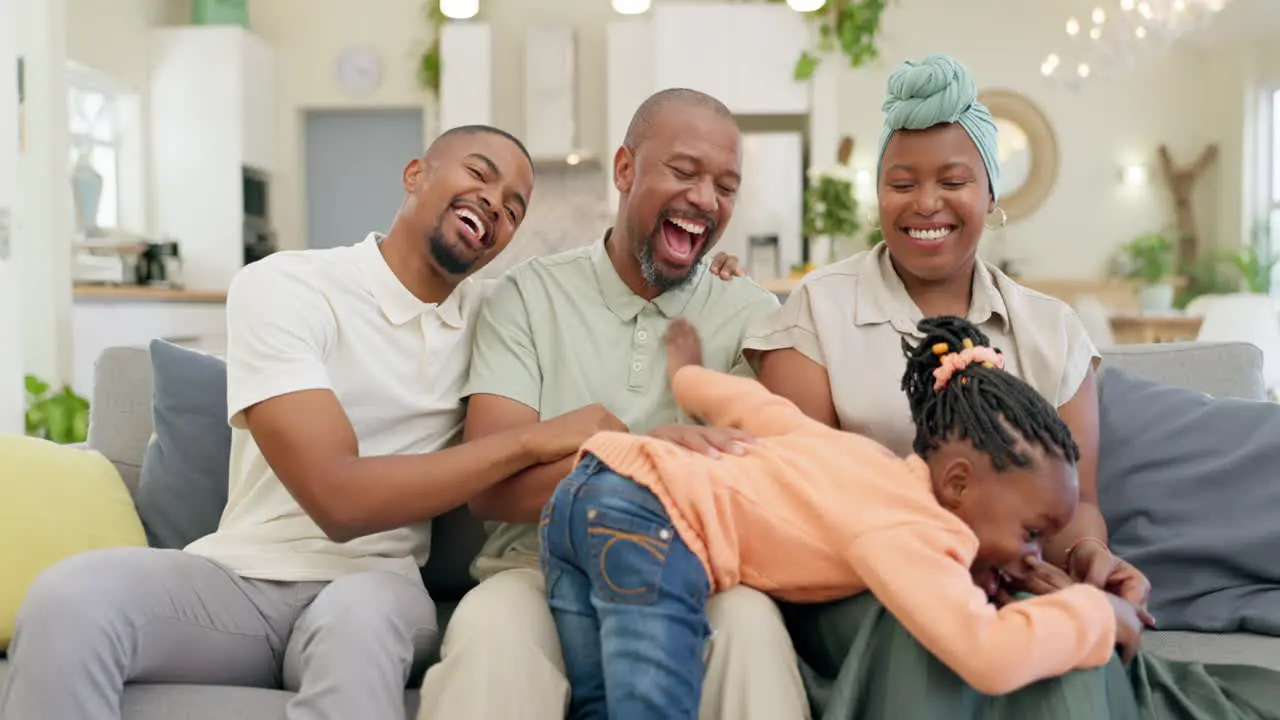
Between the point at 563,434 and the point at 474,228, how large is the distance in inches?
16.9

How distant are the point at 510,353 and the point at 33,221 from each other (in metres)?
3.78

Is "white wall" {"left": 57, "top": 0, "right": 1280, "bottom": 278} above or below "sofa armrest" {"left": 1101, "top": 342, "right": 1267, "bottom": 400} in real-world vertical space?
above

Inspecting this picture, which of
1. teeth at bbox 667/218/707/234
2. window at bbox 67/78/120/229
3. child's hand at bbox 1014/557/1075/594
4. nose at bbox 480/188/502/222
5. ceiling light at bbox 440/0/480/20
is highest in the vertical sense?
ceiling light at bbox 440/0/480/20

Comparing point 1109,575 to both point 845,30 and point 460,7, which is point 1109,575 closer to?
point 845,30

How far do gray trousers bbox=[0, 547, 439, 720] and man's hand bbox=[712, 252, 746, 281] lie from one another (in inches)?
29.0

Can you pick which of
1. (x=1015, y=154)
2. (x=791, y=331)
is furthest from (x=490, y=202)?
(x=1015, y=154)

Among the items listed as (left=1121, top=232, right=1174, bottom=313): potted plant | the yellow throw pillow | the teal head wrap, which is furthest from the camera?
(left=1121, top=232, right=1174, bottom=313): potted plant

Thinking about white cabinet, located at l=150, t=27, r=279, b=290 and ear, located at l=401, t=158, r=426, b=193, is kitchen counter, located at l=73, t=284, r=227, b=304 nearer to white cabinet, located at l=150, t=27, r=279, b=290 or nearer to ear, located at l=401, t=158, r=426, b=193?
white cabinet, located at l=150, t=27, r=279, b=290

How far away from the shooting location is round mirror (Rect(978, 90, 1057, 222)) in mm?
9359

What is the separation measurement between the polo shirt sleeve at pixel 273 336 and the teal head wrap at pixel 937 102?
91 cm

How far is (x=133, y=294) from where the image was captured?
5633 mm

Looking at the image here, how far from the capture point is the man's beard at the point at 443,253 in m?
1.85

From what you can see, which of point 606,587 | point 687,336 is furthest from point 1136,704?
point 687,336

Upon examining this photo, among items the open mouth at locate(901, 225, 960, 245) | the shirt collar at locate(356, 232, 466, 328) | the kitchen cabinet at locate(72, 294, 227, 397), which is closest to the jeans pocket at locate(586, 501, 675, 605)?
the shirt collar at locate(356, 232, 466, 328)
